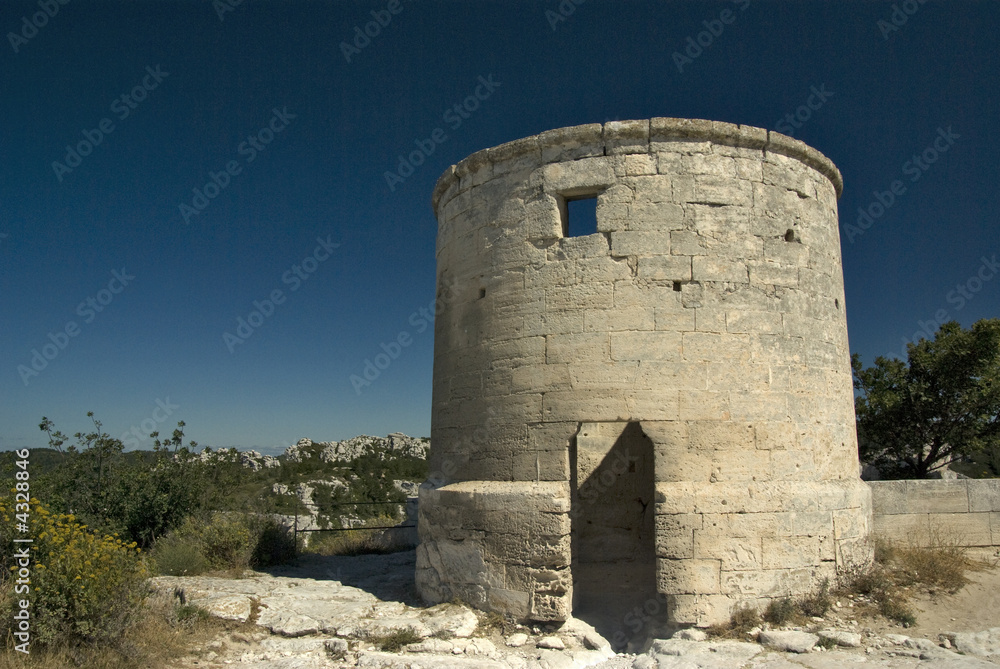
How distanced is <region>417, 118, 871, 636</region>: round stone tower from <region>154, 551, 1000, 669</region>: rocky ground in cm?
29

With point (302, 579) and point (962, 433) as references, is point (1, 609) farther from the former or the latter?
point (962, 433)

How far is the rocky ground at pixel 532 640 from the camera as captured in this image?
16.8ft

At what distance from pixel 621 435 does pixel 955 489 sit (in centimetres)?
446

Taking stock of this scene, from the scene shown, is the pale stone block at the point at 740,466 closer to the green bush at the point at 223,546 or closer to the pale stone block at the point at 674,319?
the pale stone block at the point at 674,319

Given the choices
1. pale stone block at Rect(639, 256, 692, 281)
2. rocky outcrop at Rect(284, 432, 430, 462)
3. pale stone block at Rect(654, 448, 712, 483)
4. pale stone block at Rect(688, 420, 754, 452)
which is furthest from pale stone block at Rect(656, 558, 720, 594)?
rocky outcrop at Rect(284, 432, 430, 462)

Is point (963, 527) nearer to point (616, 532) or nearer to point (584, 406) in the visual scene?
point (616, 532)

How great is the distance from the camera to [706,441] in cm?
593

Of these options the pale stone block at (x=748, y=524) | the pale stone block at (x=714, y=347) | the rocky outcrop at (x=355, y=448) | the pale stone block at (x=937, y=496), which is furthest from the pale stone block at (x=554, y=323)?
the rocky outcrop at (x=355, y=448)

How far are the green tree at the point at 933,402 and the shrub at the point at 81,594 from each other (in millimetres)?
10817

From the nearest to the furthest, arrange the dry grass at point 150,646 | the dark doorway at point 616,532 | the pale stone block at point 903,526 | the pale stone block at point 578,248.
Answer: the dry grass at point 150,646 < the pale stone block at point 578,248 < the dark doorway at point 616,532 < the pale stone block at point 903,526

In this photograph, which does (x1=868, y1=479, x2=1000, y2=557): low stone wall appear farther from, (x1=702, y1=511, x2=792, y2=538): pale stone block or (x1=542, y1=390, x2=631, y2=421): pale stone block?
(x1=542, y1=390, x2=631, y2=421): pale stone block

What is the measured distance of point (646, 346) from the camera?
6.09 meters

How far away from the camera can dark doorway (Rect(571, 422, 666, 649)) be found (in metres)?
6.71

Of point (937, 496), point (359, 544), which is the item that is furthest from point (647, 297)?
point (359, 544)
